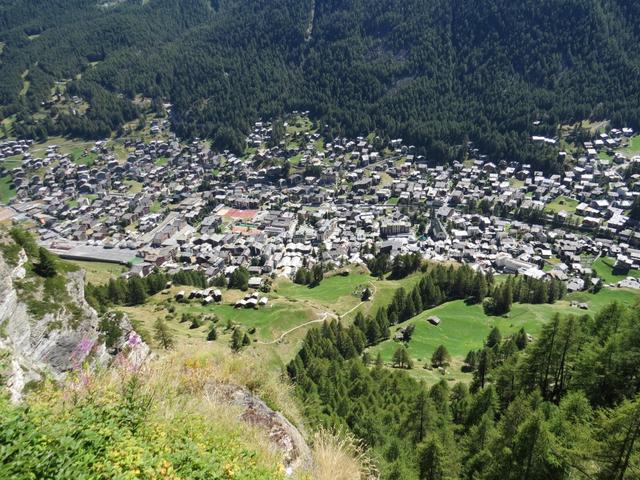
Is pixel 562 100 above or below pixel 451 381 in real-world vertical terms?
above

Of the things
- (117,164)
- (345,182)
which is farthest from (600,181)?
(117,164)

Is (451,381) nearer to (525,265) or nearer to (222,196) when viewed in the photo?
(525,265)

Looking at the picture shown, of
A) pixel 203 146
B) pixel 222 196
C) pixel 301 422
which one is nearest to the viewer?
pixel 301 422

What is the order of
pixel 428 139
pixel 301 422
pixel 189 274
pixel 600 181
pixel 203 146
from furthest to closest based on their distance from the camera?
pixel 203 146 → pixel 428 139 → pixel 600 181 → pixel 189 274 → pixel 301 422

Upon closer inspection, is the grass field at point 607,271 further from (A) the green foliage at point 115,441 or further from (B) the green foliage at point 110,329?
(A) the green foliage at point 115,441

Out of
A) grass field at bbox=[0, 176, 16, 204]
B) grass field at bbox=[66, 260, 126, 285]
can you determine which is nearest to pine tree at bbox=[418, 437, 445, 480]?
grass field at bbox=[66, 260, 126, 285]

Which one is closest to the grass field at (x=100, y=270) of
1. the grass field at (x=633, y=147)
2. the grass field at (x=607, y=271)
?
the grass field at (x=607, y=271)

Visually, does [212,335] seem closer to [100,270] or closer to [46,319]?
[46,319]
